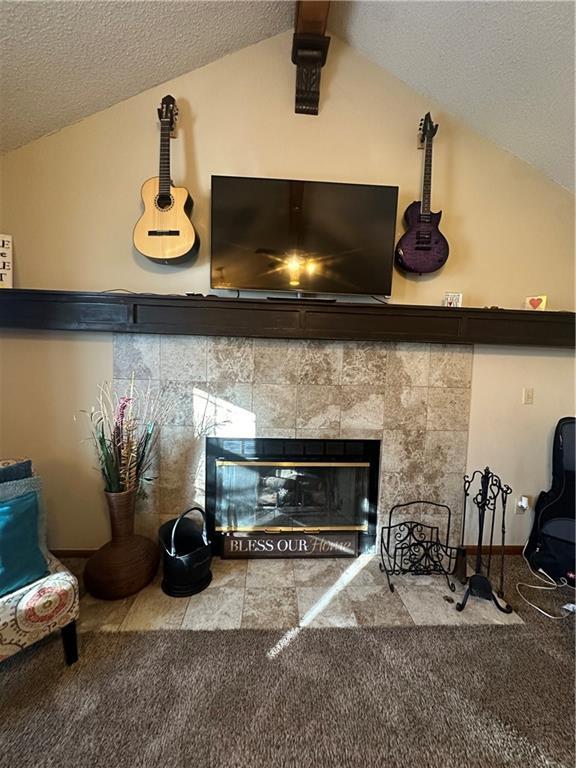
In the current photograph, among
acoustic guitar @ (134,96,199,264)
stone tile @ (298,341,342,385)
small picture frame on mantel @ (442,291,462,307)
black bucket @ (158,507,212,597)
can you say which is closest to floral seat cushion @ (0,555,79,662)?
black bucket @ (158,507,212,597)

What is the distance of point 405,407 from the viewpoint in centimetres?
211

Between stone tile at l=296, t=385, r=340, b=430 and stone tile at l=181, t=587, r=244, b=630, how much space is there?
1033 mm

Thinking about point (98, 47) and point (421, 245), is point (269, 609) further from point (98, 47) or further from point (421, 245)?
point (98, 47)

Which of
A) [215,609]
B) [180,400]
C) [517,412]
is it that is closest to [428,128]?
[517,412]

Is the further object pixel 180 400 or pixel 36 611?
pixel 180 400

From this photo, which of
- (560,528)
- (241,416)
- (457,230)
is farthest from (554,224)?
(241,416)

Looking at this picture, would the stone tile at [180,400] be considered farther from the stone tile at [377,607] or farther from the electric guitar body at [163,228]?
the stone tile at [377,607]

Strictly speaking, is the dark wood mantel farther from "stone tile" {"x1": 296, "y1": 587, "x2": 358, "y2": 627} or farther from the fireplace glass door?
"stone tile" {"x1": 296, "y1": 587, "x2": 358, "y2": 627}

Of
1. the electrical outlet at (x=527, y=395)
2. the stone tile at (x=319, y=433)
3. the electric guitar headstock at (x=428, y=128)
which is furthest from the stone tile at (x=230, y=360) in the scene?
the electrical outlet at (x=527, y=395)

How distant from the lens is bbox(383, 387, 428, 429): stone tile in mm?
2102

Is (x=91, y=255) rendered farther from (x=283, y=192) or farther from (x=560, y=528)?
(x=560, y=528)

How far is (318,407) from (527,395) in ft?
Answer: 4.74

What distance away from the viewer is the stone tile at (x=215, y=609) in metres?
1.57

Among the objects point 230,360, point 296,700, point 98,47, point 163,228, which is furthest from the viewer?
point 230,360
